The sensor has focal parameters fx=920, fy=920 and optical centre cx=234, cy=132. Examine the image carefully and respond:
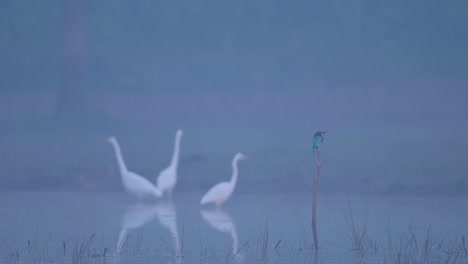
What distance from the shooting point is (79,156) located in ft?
43.8

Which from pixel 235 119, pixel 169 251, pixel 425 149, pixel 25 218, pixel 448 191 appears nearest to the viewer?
pixel 169 251

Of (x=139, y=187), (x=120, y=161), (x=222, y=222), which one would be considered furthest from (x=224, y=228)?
(x=120, y=161)

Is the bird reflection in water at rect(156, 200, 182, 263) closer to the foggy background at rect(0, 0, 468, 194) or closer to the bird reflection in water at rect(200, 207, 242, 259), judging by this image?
the bird reflection in water at rect(200, 207, 242, 259)

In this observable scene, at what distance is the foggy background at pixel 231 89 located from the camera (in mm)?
12617

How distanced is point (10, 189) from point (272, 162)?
3.52m

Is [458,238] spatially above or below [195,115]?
below

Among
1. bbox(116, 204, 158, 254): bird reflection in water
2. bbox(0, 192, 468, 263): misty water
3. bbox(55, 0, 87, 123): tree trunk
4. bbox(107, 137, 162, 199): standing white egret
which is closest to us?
bbox(0, 192, 468, 263): misty water

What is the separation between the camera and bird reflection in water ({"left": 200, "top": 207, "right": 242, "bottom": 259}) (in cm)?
719

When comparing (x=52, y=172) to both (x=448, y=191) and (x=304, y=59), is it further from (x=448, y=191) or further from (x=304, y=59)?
(x=304, y=59)

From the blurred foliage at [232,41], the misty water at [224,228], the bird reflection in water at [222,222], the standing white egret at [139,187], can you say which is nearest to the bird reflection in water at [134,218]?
the misty water at [224,228]

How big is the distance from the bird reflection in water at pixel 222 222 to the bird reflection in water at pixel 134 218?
572 millimetres

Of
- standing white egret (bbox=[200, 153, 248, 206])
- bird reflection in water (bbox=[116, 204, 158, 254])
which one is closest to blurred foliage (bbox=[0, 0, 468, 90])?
standing white egret (bbox=[200, 153, 248, 206])

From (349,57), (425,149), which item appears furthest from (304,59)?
(425,149)

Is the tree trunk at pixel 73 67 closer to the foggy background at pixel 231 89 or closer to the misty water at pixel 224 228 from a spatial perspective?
the foggy background at pixel 231 89
